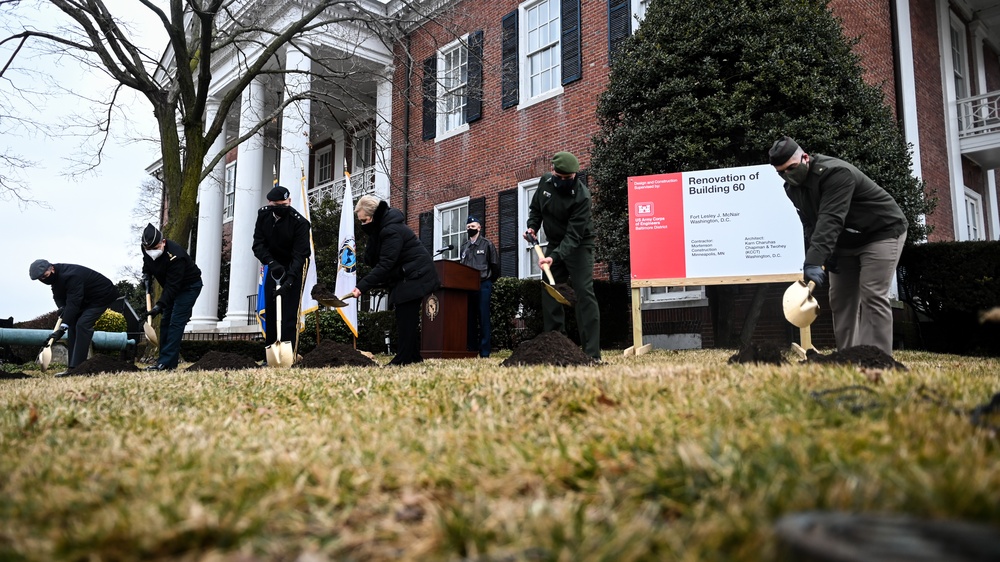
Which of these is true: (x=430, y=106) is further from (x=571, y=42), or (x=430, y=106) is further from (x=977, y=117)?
(x=977, y=117)

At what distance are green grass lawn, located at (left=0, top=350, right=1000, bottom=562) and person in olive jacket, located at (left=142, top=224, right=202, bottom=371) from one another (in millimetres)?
5823

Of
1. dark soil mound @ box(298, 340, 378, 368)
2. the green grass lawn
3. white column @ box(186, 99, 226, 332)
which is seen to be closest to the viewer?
the green grass lawn

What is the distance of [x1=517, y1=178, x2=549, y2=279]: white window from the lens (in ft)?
48.5

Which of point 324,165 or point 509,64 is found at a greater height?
point 324,165

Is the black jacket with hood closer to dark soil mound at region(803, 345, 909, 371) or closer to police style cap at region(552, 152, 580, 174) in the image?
police style cap at region(552, 152, 580, 174)

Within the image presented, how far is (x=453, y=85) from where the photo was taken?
1781 cm

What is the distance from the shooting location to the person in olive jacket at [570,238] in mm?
6664

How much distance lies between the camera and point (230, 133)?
2748 centimetres

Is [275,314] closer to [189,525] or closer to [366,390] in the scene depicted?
[366,390]

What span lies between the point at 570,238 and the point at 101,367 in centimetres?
602

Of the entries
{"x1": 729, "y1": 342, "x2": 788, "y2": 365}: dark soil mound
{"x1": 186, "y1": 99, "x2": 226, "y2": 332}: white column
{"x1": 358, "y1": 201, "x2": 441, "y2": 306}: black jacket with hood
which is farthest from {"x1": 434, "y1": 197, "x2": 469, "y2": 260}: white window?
{"x1": 729, "y1": 342, "x2": 788, "y2": 365}: dark soil mound

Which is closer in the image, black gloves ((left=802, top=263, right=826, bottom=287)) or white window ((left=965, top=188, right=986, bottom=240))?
black gloves ((left=802, top=263, right=826, bottom=287))

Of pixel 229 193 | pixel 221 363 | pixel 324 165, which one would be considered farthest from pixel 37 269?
pixel 229 193

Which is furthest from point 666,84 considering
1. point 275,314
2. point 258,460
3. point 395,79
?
point 395,79
